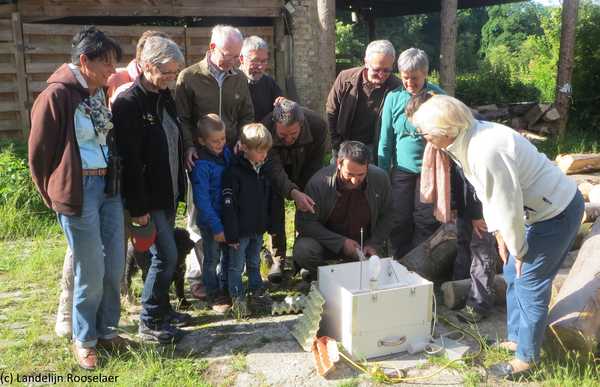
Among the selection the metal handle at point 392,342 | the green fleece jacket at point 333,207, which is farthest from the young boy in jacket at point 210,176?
the metal handle at point 392,342

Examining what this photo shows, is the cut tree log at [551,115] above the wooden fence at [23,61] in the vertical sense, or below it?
below

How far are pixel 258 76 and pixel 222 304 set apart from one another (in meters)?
1.88

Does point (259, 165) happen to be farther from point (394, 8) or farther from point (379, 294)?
point (394, 8)

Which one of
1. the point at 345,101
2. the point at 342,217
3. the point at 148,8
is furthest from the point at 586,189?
the point at 148,8

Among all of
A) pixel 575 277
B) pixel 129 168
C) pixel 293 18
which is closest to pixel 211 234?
pixel 129 168

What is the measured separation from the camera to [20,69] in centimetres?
848

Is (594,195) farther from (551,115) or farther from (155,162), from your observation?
(551,115)

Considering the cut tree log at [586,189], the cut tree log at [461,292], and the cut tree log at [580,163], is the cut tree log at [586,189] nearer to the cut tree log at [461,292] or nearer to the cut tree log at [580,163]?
the cut tree log at [580,163]

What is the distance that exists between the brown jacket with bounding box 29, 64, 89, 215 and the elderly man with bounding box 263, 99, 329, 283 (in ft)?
5.50

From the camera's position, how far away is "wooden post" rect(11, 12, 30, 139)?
842 centimetres

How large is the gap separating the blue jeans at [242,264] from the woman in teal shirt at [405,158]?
1.21m

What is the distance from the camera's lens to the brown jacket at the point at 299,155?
447 cm

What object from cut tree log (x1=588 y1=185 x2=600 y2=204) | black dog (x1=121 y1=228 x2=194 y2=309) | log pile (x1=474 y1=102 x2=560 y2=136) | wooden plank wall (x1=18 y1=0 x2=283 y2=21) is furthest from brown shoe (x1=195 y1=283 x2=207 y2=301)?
log pile (x1=474 y1=102 x2=560 y2=136)

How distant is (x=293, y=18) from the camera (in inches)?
369
